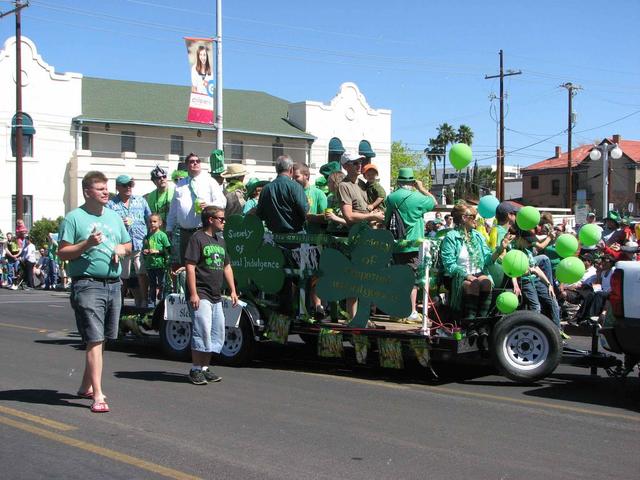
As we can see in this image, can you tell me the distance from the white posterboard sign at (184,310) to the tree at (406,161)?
6164cm

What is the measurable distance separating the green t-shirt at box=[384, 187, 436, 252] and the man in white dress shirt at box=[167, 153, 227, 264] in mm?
2200

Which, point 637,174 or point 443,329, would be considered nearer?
point 443,329

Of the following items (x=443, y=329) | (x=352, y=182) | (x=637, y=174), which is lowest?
(x=443, y=329)

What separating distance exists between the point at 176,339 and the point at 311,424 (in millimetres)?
3748

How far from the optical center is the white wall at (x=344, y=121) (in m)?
50.8

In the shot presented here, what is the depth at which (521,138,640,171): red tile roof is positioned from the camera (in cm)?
6363

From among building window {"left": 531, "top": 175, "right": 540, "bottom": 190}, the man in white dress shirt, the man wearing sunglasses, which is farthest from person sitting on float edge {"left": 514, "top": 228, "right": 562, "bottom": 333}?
building window {"left": 531, "top": 175, "right": 540, "bottom": 190}

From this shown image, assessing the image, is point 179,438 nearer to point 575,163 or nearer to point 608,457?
point 608,457

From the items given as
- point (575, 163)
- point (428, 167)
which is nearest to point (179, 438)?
point (575, 163)

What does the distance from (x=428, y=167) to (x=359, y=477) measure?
72745 mm

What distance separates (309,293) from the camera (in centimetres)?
905

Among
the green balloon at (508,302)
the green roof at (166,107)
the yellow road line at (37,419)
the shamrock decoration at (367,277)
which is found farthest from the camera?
the green roof at (166,107)

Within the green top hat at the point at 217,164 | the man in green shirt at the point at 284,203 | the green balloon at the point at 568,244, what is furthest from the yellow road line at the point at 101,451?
the green balloon at the point at 568,244

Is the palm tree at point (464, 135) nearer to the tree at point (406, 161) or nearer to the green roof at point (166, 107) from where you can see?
the tree at point (406, 161)
